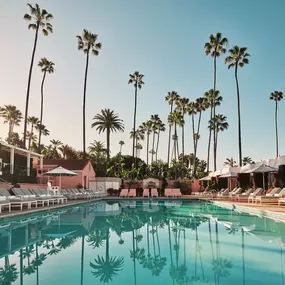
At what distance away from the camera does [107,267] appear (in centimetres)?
676

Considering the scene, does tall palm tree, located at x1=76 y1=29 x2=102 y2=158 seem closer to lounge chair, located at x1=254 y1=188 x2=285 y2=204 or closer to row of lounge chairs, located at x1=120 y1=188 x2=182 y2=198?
row of lounge chairs, located at x1=120 y1=188 x2=182 y2=198

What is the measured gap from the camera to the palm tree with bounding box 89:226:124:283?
20.2 ft

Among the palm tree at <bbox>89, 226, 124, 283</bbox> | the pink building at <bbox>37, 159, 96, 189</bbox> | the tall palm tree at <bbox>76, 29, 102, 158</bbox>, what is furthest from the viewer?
the tall palm tree at <bbox>76, 29, 102, 158</bbox>

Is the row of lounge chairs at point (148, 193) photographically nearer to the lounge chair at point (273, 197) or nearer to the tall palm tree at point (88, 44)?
the lounge chair at point (273, 197)

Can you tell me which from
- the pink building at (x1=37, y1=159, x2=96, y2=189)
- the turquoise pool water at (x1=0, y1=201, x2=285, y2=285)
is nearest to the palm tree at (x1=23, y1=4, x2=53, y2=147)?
the pink building at (x1=37, y1=159, x2=96, y2=189)

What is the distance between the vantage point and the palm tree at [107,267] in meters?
6.15

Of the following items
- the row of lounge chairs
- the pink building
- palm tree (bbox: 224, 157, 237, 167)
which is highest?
palm tree (bbox: 224, 157, 237, 167)

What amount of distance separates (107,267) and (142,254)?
1357 mm

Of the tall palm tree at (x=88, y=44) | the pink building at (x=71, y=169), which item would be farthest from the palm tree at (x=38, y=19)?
the pink building at (x=71, y=169)

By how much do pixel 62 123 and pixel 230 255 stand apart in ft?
88.0

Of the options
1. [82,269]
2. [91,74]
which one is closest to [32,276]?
[82,269]

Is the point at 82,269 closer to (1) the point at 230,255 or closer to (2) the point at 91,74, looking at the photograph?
(1) the point at 230,255

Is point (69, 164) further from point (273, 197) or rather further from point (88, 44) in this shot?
point (273, 197)

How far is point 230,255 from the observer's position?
7.64 metres
